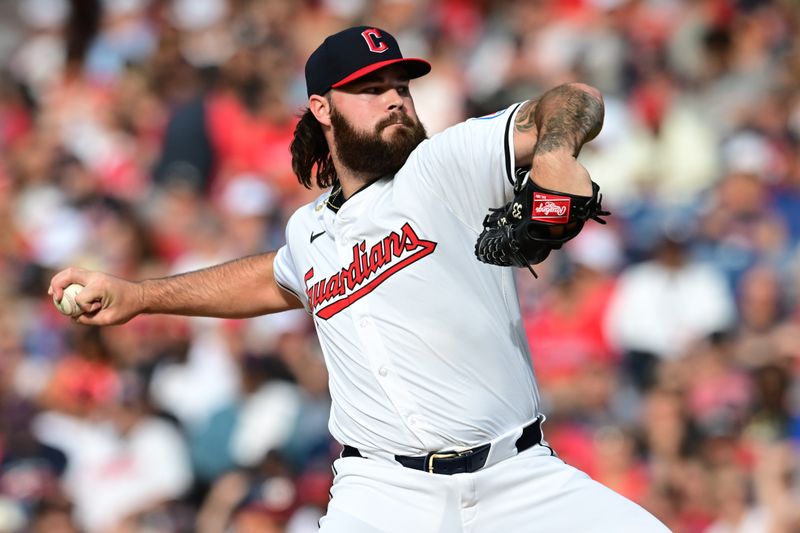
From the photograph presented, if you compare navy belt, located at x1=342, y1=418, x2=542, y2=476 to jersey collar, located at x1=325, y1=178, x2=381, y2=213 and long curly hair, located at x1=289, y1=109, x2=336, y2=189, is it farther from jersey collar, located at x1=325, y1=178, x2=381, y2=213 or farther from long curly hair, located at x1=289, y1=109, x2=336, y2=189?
long curly hair, located at x1=289, y1=109, x2=336, y2=189

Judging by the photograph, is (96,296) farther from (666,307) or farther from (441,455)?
(666,307)

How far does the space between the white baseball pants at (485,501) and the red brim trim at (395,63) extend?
141 cm

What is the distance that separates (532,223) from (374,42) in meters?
1.33

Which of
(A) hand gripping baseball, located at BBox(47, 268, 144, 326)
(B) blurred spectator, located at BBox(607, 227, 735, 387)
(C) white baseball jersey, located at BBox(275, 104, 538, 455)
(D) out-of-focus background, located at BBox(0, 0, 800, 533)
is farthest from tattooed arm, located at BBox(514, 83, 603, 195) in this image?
(B) blurred spectator, located at BBox(607, 227, 735, 387)

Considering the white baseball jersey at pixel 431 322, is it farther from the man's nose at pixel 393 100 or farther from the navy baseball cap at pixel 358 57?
the navy baseball cap at pixel 358 57

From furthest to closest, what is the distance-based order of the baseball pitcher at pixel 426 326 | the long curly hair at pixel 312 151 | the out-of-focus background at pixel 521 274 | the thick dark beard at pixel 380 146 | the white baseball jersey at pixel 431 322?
the out-of-focus background at pixel 521 274 < the long curly hair at pixel 312 151 < the thick dark beard at pixel 380 146 < the white baseball jersey at pixel 431 322 < the baseball pitcher at pixel 426 326

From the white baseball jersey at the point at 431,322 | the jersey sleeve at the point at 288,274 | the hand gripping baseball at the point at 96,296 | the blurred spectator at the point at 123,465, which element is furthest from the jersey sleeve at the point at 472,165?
the blurred spectator at the point at 123,465

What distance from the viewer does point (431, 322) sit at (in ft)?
14.4

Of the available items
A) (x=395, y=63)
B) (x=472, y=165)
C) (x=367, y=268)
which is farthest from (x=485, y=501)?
(x=395, y=63)

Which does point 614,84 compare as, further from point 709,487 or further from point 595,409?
point 709,487

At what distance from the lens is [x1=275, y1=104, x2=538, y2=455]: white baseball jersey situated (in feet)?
14.3

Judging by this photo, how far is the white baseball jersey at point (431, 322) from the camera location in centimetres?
436

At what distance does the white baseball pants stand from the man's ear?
4.57ft

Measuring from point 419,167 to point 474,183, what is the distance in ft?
0.92
